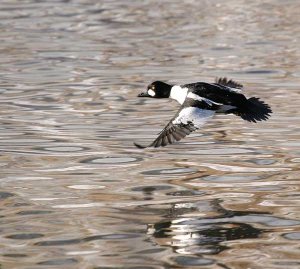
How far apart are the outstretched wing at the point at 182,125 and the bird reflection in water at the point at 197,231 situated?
1.05 metres

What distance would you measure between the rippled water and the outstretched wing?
0.35 m

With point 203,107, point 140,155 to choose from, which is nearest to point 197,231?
point 203,107

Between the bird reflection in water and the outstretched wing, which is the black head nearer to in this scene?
the outstretched wing

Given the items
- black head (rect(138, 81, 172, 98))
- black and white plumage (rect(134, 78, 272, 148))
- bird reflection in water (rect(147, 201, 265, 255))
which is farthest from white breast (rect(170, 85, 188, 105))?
bird reflection in water (rect(147, 201, 265, 255))

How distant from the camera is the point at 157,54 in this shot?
1795cm

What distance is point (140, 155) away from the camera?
10.9m

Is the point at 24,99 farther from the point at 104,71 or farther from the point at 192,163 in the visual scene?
the point at 192,163

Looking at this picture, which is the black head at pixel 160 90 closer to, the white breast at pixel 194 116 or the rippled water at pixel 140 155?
the rippled water at pixel 140 155

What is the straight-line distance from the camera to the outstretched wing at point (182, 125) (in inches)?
379

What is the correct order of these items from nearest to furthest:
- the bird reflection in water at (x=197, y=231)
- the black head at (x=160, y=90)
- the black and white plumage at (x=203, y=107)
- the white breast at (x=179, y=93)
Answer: the bird reflection in water at (x=197, y=231) < the black and white plumage at (x=203, y=107) < the white breast at (x=179, y=93) < the black head at (x=160, y=90)

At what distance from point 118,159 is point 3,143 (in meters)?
1.36

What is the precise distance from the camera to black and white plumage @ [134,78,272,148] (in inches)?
383

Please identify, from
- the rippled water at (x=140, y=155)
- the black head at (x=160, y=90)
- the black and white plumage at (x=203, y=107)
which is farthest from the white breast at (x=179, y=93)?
the rippled water at (x=140, y=155)

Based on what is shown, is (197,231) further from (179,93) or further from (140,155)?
(179,93)
